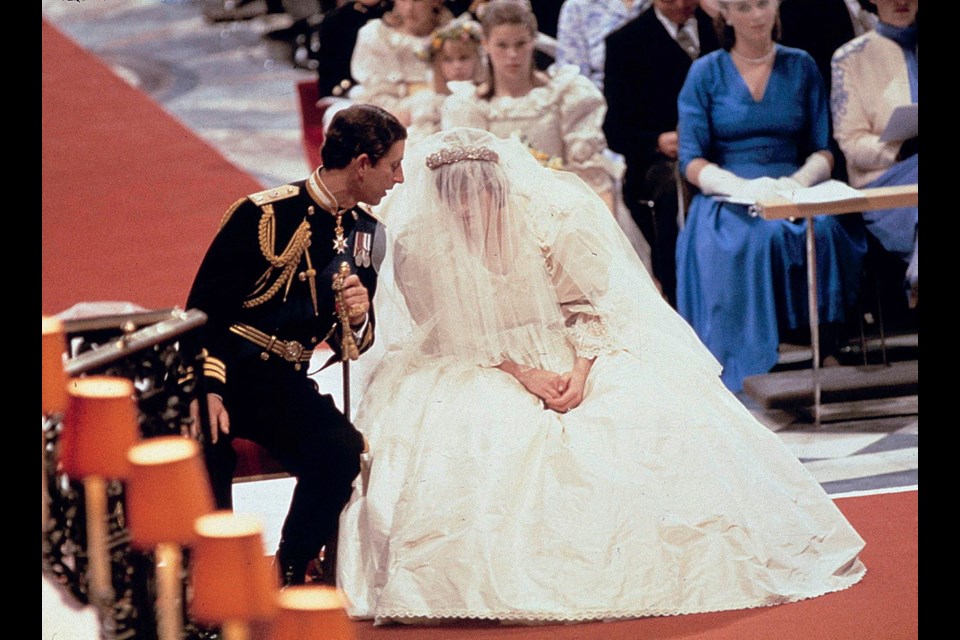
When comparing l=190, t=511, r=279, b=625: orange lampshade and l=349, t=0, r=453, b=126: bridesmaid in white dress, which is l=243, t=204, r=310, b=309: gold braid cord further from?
l=349, t=0, r=453, b=126: bridesmaid in white dress

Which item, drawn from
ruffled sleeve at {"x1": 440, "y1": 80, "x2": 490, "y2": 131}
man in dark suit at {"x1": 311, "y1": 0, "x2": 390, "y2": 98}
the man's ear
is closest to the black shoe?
the man's ear

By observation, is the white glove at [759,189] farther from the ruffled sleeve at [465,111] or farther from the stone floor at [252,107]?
the ruffled sleeve at [465,111]

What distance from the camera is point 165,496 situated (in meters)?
2.49

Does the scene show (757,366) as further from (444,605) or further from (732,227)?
(444,605)

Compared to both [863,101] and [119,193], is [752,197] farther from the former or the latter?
[119,193]

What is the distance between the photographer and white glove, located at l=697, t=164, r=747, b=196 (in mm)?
6320

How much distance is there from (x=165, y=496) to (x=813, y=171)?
4436mm

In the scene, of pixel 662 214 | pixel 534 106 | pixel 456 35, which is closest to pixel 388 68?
pixel 456 35

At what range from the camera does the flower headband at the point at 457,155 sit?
4.55 meters

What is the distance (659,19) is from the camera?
701 cm

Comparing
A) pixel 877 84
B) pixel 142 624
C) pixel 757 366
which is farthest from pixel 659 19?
pixel 142 624

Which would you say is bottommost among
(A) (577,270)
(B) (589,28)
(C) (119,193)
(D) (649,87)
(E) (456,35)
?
(A) (577,270)

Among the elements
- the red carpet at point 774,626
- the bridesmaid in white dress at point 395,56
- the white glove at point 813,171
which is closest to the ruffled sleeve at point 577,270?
the red carpet at point 774,626

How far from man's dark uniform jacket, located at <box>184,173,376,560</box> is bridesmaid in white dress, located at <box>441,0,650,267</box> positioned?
2.48 meters
